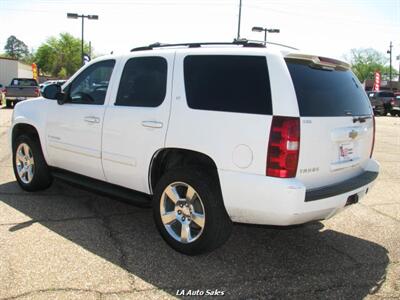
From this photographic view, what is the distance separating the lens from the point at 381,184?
757 cm

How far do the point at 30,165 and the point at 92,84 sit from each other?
1691mm

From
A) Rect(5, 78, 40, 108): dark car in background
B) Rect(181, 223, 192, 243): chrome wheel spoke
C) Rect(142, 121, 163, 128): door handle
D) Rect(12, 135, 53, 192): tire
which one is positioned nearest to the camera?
Rect(181, 223, 192, 243): chrome wheel spoke

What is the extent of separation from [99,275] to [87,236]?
946mm

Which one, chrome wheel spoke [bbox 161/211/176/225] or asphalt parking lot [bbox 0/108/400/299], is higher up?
chrome wheel spoke [bbox 161/211/176/225]

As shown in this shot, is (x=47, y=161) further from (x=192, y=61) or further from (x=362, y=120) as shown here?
(x=362, y=120)

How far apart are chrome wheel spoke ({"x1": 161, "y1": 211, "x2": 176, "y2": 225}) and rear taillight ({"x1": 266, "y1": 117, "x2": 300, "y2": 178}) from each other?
1200 millimetres

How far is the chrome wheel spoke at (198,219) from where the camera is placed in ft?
Result: 13.1

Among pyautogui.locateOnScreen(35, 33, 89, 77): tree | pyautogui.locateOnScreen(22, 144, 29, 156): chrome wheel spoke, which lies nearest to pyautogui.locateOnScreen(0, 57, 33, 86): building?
pyautogui.locateOnScreen(35, 33, 89, 77): tree

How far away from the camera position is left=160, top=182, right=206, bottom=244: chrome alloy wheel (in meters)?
4.06

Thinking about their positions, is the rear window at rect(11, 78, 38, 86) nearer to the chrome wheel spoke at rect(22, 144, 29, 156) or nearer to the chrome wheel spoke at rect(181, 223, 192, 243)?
the chrome wheel spoke at rect(22, 144, 29, 156)

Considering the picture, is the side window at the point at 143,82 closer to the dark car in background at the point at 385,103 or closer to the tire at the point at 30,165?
the tire at the point at 30,165

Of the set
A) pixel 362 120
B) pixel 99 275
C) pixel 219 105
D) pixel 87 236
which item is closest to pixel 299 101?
pixel 219 105

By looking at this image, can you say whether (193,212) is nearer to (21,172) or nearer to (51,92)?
(51,92)

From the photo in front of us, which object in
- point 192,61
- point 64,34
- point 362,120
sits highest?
point 64,34
